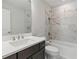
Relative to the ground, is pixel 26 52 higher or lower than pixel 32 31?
lower

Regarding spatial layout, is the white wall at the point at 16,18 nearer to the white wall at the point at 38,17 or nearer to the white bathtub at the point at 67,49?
the white wall at the point at 38,17

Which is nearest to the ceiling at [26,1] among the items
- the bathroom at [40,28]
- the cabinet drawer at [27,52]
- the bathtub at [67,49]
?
the bathroom at [40,28]

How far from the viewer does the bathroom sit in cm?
146

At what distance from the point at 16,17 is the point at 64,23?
1.83m

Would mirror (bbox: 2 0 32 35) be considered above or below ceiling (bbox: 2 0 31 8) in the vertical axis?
below

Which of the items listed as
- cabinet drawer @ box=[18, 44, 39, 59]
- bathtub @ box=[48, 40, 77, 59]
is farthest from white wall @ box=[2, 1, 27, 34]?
bathtub @ box=[48, 40, 77, 59]

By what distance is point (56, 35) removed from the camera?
121 inches

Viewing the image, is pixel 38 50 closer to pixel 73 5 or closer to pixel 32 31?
pixel 32 31

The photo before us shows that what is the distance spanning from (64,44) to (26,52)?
1.86 meters

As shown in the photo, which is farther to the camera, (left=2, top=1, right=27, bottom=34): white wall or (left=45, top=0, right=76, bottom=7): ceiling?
(left=45, top=0, right=76, bottom=7): ceiling

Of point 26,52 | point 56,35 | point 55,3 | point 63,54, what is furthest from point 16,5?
point 63,54

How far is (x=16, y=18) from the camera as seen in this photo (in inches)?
69.0

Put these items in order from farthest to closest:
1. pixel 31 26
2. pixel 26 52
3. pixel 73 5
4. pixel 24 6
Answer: pixel 73 5 < pixel 31 26 < pixel 24 6 < pixel 26 52

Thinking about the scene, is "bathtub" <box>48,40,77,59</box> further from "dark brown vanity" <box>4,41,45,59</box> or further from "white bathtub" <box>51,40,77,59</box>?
"dark brown vanity" <box>4,41,45,59</box>
